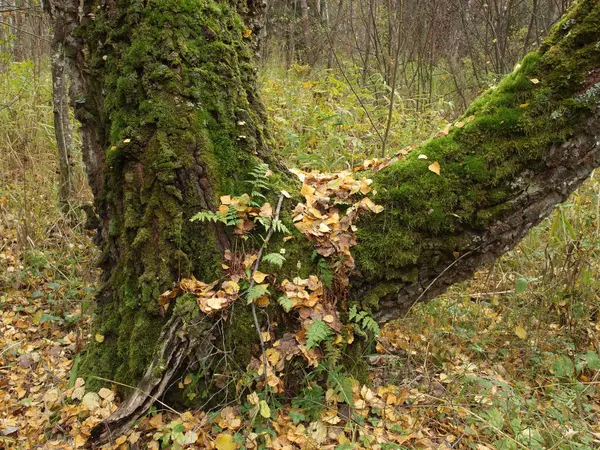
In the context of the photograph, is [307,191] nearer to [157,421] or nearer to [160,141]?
[160,141]

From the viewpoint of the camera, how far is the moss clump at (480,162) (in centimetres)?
207

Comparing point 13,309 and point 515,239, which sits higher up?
point 515,239

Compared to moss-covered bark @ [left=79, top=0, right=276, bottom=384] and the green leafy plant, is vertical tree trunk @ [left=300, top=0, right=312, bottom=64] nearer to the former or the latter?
moss-covered bark @ [left=79, top=0, right=276, bottom=384]

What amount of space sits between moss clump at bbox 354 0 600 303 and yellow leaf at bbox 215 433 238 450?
0.94m

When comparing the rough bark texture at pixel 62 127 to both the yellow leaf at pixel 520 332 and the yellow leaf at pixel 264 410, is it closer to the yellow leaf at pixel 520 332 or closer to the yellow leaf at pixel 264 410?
the yellow leaf at pixel 264 410

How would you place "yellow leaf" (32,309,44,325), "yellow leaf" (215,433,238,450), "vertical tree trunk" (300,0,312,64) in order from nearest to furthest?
"yellow leaf" (215,433,238,450) → "yellow leaf" (32,309,44,325) → "vertical tree trunk" (300,0,312,64)

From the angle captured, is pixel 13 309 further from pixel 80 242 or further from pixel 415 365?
pixel 415 365

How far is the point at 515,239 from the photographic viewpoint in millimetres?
2293

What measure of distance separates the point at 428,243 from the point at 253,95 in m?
1.23

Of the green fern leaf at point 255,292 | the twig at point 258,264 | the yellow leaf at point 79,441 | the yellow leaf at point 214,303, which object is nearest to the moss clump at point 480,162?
the twig at point 258,264

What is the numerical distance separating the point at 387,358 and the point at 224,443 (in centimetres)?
112

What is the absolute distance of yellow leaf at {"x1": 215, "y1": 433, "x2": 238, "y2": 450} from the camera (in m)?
1.86

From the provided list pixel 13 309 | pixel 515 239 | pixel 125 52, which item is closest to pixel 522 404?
pixel 515 239

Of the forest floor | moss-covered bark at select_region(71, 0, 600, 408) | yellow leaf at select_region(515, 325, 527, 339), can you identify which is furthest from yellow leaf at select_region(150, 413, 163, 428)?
yellow leaf at select_region(515, 325, 527, 339)
